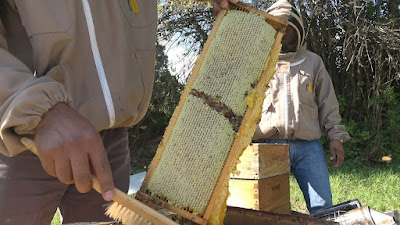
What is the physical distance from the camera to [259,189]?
8.75 feet

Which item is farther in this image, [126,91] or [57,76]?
[126,91]

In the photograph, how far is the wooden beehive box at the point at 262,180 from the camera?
8.86 feet

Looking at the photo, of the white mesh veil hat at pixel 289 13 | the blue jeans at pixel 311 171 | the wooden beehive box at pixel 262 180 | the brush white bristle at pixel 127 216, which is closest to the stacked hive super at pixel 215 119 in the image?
the brush white bristle at pixel 127 216

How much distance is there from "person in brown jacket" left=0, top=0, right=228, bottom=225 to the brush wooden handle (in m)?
0.02

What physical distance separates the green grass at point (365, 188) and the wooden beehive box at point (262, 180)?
169 cm

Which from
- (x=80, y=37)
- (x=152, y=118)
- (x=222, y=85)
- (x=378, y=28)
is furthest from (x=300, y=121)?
(x=152, y=118)

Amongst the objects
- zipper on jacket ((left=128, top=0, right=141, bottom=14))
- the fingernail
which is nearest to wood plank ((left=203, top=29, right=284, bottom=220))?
the fingernail

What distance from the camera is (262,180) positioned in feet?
8.98

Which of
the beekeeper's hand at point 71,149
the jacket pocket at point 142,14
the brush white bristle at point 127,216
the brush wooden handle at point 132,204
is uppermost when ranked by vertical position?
the jacket pocket at point 142,14

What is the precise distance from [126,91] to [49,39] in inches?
13.4

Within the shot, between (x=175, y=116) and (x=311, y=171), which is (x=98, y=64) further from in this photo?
(x=311, y=171)

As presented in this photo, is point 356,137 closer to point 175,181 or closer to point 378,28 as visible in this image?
point 378,28

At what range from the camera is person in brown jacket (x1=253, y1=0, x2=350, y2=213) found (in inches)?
126

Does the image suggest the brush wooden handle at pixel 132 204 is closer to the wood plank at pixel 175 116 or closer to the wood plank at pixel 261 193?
the wood plank at pixel 175 116
